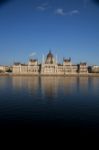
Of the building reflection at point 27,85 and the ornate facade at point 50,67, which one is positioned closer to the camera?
the building reflection at point 27,85

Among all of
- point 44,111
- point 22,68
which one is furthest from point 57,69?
point 44,111

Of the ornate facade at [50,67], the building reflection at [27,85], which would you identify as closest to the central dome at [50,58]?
the ornate facade at [50,67]

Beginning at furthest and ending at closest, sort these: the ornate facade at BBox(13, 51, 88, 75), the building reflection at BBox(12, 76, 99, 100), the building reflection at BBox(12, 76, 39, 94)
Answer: the ornate facade at BBox(13, 51, 88, 75) < the building reflection at BBox(12, 76, 39, 94) < the building reflection at BBox(12, 76, 99, 100)

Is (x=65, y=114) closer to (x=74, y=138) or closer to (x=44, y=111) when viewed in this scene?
(x=44, y=111)

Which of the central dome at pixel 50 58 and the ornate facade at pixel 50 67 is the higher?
the central dome at pixel 50 58

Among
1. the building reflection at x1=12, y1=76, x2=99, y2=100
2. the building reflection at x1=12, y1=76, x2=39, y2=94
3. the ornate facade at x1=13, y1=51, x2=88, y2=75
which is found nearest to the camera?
the building reflection at x1=12, y1=76, x2=99, y2=100

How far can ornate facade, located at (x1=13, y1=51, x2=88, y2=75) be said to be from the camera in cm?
11456

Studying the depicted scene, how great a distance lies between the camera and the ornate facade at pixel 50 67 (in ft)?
376

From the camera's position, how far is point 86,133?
10266 millimetres

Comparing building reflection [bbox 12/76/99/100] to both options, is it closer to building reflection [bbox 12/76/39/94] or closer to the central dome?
building reflection [bbox 12/76/39/94]

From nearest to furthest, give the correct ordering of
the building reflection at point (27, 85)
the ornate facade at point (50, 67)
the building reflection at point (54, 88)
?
the building reflection at point (54, 88) → the building reflection at point (27, 85) → the ornate facade at point (50, 67)

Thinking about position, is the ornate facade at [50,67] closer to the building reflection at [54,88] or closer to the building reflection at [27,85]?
the building reflection at [27,85]

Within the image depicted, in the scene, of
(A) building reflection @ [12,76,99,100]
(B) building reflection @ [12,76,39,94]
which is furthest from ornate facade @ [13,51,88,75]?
(A) building reflection @ [12,76,99,100]

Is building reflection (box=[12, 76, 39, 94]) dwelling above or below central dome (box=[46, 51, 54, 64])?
below
